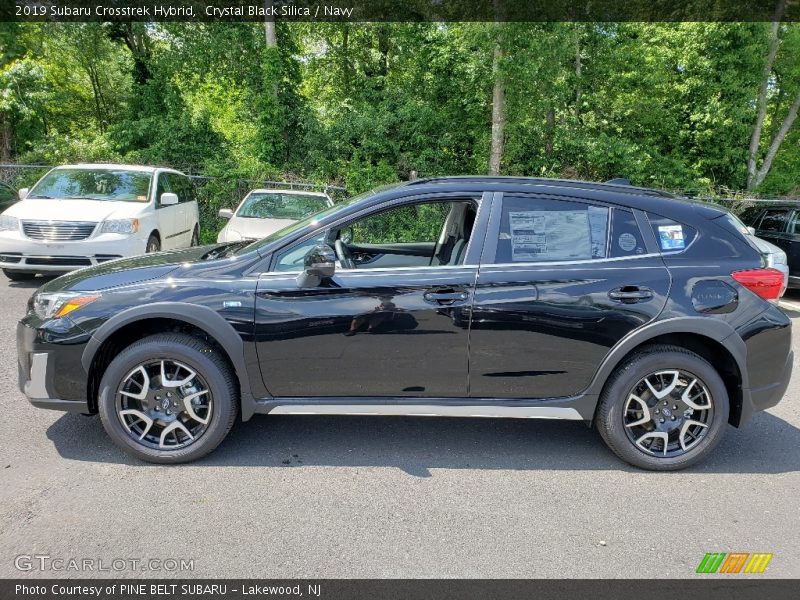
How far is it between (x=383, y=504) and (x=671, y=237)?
2386 mm

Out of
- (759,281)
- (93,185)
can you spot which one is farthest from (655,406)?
(93,185)

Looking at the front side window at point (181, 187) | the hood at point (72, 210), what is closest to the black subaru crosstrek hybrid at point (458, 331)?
the hood at point (72, 210)

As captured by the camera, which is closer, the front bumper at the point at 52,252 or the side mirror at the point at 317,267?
the side mirror at the point at 317,267

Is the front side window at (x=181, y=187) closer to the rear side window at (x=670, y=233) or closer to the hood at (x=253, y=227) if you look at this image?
the hood at (x=253, y=227)

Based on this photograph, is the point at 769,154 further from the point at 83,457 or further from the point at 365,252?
the point at 83,457

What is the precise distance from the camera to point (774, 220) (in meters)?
10.6

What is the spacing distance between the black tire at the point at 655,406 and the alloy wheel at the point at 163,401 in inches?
96.7

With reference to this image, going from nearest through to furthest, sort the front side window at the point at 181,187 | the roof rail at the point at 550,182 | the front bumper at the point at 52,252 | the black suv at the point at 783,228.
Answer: the roof rail at the point at 550,182
the front bumper at the point at 52,252
the black suv at the point at 783,228
the front side window at the point at 181,187

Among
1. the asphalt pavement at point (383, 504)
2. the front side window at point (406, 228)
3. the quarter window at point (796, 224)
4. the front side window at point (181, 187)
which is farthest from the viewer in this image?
the front side window at point (181, 187)

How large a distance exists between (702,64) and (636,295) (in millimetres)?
18024

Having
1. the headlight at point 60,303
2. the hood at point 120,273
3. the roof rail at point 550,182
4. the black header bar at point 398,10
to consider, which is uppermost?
the black header bar at point 398,10

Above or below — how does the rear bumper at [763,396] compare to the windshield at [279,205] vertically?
below

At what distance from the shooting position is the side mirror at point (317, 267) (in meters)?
3.59
